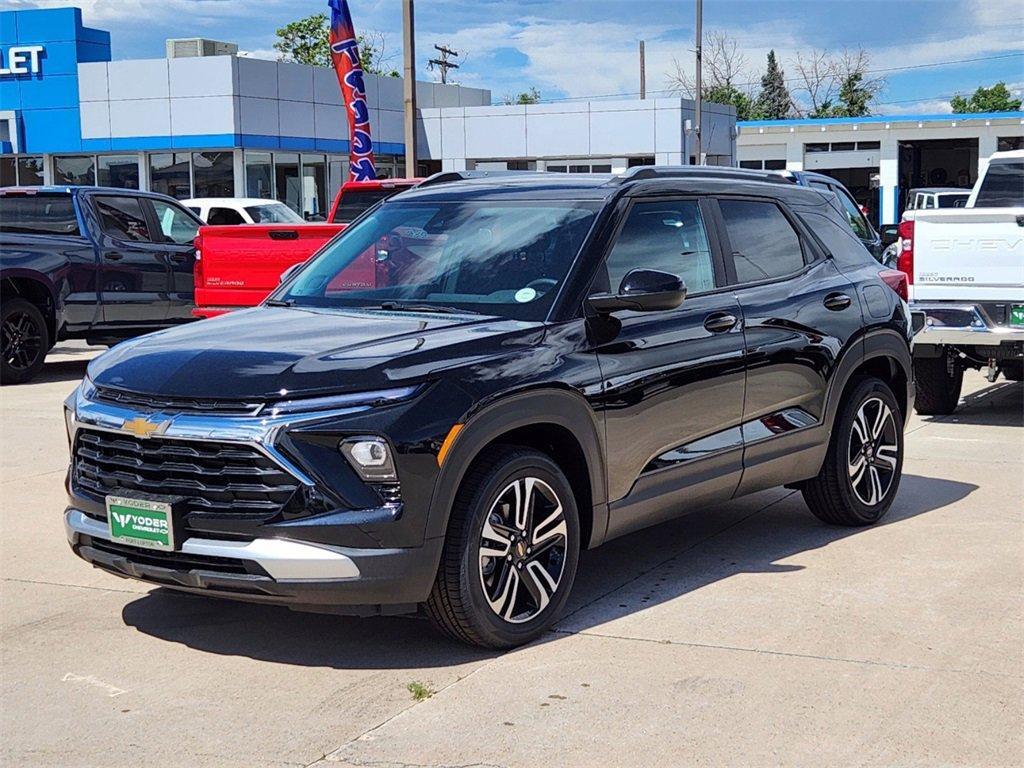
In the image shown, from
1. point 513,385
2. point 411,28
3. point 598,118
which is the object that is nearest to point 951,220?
point 513,385

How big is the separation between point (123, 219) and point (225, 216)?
6.31 metres

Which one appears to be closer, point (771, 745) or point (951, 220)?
point (771, 745)

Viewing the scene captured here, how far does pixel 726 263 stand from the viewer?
6520 mm

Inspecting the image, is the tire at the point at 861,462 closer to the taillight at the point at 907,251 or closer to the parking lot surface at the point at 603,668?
the parking lot surface at the point at 603,668

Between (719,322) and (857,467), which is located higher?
(719,322)

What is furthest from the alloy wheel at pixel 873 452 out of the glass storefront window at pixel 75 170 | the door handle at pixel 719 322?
the glass storefront window at pixel 75 170

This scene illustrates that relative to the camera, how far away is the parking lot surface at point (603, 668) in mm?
4316

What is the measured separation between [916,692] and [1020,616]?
1171 mm

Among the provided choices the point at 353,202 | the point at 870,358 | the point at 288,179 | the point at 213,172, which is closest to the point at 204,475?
the point at 870,358

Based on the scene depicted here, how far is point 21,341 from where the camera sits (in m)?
14.0

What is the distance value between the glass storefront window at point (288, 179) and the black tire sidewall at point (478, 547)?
34.4 meters

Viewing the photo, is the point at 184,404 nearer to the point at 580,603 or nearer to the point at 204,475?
the point at 204,475

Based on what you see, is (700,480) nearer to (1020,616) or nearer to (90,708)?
(1020,616)

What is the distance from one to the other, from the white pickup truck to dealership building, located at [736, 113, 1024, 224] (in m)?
46.4
